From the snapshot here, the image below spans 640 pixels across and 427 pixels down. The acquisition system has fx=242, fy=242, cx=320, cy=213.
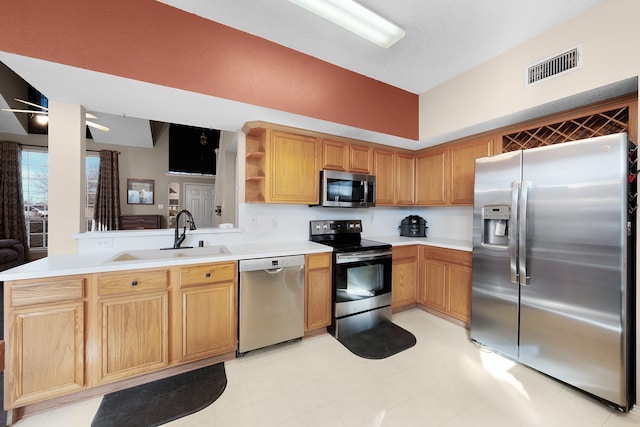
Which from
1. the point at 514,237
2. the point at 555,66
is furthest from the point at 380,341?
the point at 555,66

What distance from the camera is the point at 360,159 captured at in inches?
121

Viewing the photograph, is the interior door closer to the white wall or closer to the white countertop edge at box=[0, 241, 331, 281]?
the white countertop edge at box=[0, 241, 331, 281]

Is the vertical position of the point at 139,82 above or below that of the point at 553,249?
above

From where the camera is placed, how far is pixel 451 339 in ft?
8.07

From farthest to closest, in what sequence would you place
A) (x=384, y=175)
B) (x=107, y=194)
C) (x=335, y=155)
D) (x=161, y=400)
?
(x=107, y=194)
(x=384, y=175)
(x=335, y=155)
(x=161, y=400)

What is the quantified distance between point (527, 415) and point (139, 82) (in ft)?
11.1

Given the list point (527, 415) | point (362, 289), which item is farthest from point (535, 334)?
point (362, 289)

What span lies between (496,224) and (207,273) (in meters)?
2.58

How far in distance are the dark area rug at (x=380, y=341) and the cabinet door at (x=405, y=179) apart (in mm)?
1640

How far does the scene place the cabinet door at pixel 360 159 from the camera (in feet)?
9.84

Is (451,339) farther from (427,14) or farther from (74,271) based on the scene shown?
(74,271)

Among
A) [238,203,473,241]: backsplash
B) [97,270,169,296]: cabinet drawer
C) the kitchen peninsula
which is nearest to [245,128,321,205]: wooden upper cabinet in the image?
[238,203,473,241]: backsplash

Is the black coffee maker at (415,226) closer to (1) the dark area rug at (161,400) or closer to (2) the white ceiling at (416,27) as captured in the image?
A: (2) the white ceiling at (416,27)

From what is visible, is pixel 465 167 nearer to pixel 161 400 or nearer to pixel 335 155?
pixel 335 155
